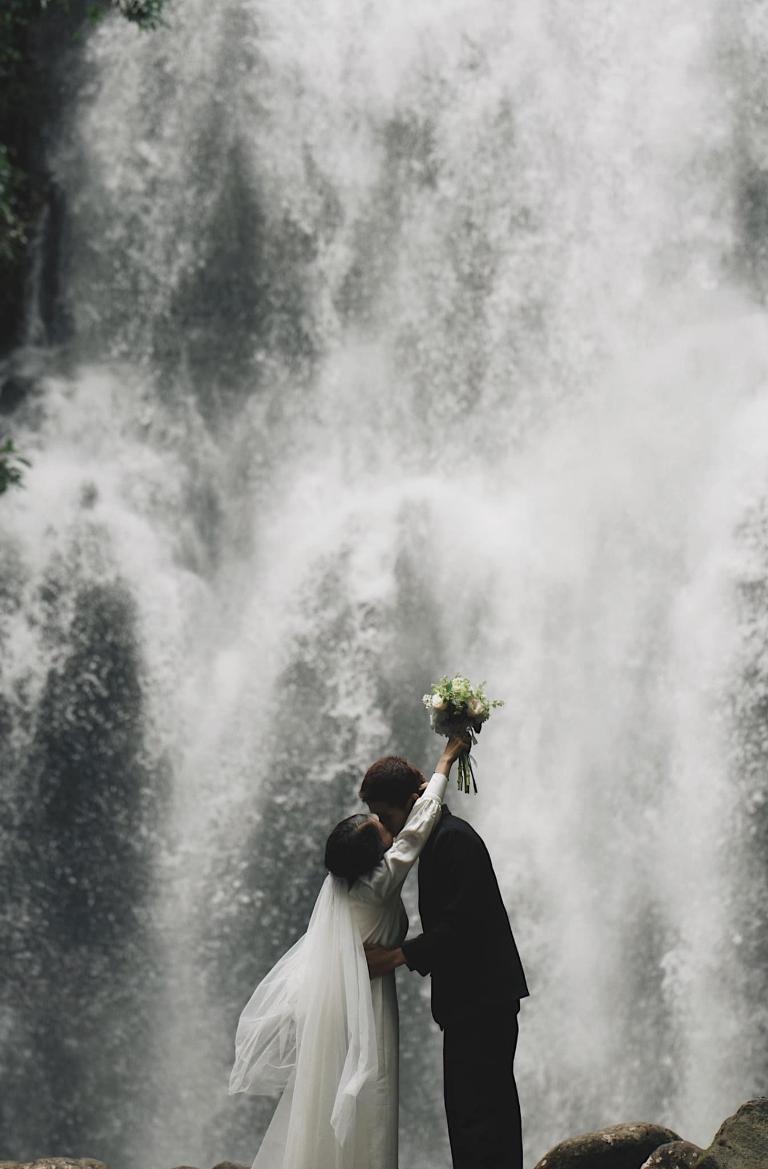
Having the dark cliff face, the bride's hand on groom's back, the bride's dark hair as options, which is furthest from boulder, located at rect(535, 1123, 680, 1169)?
the dark cliff face

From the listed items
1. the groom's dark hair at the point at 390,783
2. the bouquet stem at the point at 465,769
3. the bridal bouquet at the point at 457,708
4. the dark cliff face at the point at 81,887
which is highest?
the dark cliff face at the point at 81,887

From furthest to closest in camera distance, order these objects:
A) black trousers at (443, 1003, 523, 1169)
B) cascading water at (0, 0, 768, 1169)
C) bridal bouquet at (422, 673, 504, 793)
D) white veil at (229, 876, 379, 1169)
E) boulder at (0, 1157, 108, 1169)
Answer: cascading water at (0, 0, 768, 1169)
boulder at (0, 1157, 108, 1169)
bridal bouquet at (422, 673, 504, 793)
white veil at (229, 876, 379, 1169)
black trousers at (443, 1003, 523, 1169)

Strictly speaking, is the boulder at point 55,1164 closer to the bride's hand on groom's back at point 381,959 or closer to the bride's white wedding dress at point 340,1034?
the bride's white wedding dress at point 340,1034

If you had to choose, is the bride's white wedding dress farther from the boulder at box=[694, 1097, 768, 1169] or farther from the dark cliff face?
the dark cliff face

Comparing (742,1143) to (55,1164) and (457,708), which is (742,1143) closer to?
(457,708)

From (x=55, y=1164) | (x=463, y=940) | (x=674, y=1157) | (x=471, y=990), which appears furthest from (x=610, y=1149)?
(x=55, y=1164)

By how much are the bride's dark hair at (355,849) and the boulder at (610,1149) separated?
65.7 inches

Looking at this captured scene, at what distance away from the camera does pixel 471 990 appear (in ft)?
14.6

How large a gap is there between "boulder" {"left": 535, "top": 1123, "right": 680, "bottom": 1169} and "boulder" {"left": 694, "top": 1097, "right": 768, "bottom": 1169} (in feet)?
2.14

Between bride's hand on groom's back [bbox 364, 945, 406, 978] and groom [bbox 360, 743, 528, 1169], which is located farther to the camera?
bride's hand on groom's back [bbox 364, 945, 406, 978]

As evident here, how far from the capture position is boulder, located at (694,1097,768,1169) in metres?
4.59

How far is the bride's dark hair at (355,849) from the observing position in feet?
15.0

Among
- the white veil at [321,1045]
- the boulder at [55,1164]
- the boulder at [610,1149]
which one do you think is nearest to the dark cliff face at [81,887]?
the boulder at [55,1164]

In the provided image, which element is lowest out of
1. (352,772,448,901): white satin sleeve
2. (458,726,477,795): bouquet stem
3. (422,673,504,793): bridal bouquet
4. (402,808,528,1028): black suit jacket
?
(402,808,528,1028): black suit jacket
